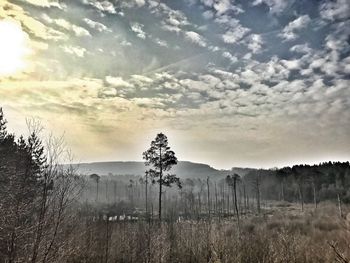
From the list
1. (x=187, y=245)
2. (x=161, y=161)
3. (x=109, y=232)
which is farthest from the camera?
(x=161, y=161)

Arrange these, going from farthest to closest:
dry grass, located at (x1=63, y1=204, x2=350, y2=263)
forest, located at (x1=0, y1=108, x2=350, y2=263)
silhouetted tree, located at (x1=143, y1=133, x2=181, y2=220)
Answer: silhouetted tree, located at (x1=143, y1=133, x2=181, y2=220), dry grass, located at (x1=63, y1=204, x2=350, y2=263), forest, located at (x1=0, y1=108, x2=350, y2=263)

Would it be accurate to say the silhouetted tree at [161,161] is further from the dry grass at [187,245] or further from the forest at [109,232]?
the dry grass at [187,245]

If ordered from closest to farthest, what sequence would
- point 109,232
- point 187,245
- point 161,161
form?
point 187,245 → point 109,232 → point 161,161

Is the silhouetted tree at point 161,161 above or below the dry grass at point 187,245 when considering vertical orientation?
above

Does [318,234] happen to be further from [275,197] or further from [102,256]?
[275,197]

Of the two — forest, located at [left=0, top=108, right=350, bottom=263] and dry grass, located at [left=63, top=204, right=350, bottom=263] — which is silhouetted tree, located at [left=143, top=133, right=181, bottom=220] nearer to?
forest, located at [left=0, top=108, right=350, bottom=263]

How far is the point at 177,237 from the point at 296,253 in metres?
10.1

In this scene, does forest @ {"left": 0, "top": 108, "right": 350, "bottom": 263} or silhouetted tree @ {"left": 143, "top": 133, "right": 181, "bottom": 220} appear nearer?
forest @ {"left": 0, "top": 108, "right": 350, "bottom": 263}

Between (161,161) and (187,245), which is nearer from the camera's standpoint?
(187,245)

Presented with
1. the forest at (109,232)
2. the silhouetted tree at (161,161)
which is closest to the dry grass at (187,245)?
the forest at (109,232)

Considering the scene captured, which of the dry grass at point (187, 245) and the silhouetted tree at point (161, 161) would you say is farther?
the silhouetted tree at point (161, 161)

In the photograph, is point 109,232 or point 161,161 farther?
point 161,161

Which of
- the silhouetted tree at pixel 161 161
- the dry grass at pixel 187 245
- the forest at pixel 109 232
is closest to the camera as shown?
the forest at pixel 109 232

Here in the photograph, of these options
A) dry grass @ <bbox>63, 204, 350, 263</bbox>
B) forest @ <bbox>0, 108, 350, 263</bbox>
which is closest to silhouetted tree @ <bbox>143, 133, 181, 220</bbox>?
forest @ <bbox>0, 108, 350, 263</bbox>
